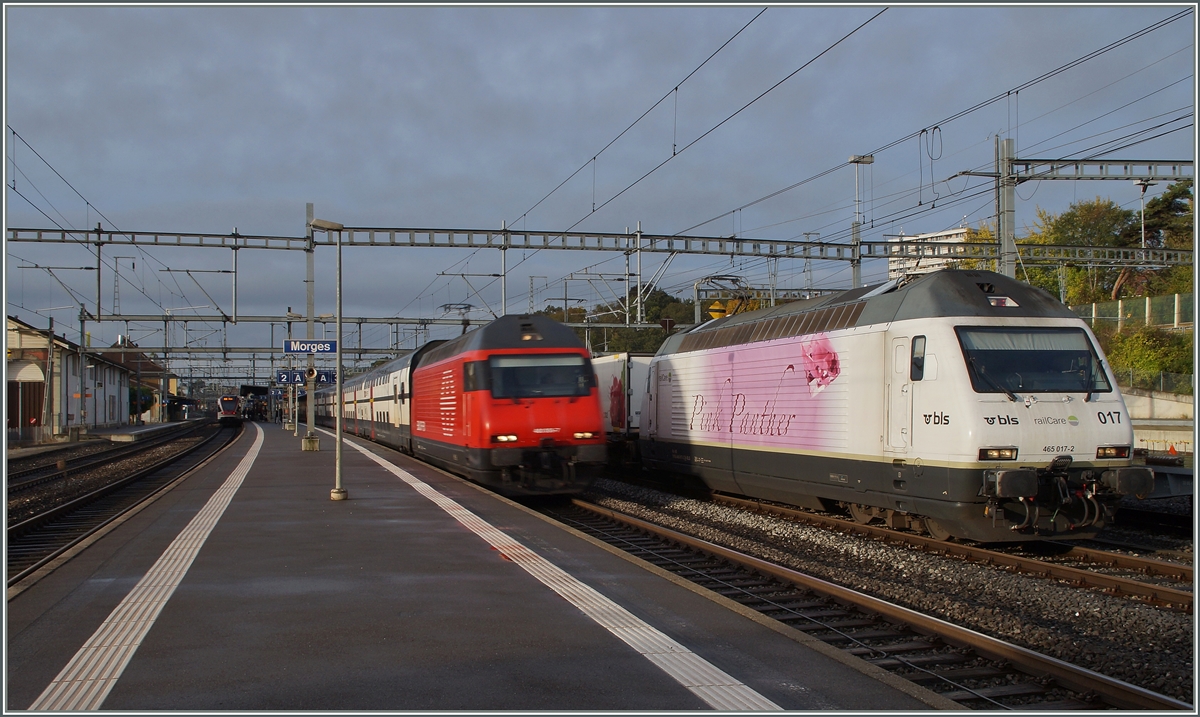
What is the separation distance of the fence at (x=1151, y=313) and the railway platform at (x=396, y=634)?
3326 cm

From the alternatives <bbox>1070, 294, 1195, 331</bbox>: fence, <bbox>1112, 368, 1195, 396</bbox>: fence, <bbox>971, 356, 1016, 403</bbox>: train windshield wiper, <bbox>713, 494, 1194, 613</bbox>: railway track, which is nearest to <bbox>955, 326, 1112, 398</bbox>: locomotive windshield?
<bbox>971, 356, 1016, 403</bbox>: train windshield wiper

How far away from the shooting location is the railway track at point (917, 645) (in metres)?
5.82

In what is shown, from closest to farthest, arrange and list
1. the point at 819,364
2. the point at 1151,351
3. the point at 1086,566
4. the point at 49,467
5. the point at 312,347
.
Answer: the point at 1086,566 < the point at 819,364 < the point at 312,347 < the point at 49,467 < the point at 1151,351

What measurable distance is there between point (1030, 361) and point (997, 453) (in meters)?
1.38

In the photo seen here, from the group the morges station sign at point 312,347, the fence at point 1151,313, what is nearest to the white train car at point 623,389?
the morges station sign at point 312,347

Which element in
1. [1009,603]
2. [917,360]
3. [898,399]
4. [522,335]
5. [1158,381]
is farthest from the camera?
[1158,381]

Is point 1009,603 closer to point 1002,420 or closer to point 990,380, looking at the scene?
point 1002,420

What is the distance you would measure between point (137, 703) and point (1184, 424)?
29540mm

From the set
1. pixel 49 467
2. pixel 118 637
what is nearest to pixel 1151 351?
pixel 118 637

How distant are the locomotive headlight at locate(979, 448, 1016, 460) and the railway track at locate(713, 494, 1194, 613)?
4.10 ft

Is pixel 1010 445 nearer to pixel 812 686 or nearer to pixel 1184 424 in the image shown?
pixel 812 686

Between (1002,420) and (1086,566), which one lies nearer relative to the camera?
(1002,420)

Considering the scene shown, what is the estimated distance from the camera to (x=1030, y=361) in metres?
10.6

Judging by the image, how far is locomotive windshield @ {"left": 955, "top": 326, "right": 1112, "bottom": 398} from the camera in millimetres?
10414
